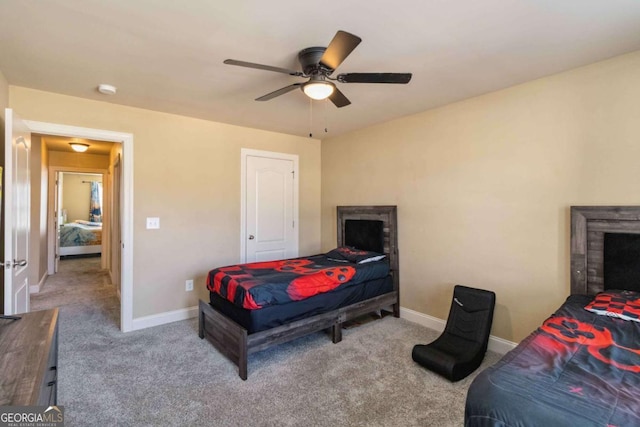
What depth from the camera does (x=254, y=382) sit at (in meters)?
2.38

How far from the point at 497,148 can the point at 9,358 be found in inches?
138

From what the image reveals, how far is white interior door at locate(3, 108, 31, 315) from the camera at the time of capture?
2123 millimetres

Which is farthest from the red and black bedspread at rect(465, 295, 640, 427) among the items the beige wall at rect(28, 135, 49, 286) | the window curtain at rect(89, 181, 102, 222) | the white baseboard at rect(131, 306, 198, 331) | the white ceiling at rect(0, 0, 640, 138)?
the window curtain at rect(89, 181, 102, 222)

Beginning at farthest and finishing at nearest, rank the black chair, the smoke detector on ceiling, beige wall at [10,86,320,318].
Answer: beige wall at [10,86,320,318] → the smoke detector on ceiling → the black chair

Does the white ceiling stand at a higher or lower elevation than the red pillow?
higher

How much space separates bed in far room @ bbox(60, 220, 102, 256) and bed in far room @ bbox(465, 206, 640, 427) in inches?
383

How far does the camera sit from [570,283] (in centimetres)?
244

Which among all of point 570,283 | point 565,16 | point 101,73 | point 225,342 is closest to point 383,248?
point 570,283

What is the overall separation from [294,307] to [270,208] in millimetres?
1993

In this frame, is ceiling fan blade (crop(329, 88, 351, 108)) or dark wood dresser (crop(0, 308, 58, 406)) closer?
dark wood dresser (crop(0, 308, 58, 406))

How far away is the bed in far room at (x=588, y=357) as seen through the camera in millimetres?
1058

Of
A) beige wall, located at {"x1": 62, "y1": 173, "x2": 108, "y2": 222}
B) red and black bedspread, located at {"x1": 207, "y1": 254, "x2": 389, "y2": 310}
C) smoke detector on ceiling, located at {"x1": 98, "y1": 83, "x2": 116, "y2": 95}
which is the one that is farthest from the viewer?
beige wall, located at {"x1": 62, "y1": 173, "x2": 108, "y2": 222}

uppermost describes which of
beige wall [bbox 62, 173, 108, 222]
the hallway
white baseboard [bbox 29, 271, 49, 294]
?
beige wall [bbox 62, 173, 108, 222]

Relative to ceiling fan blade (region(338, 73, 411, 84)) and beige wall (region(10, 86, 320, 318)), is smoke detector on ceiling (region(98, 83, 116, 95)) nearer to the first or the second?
beige wall (region(10, 86, 320, 318))
